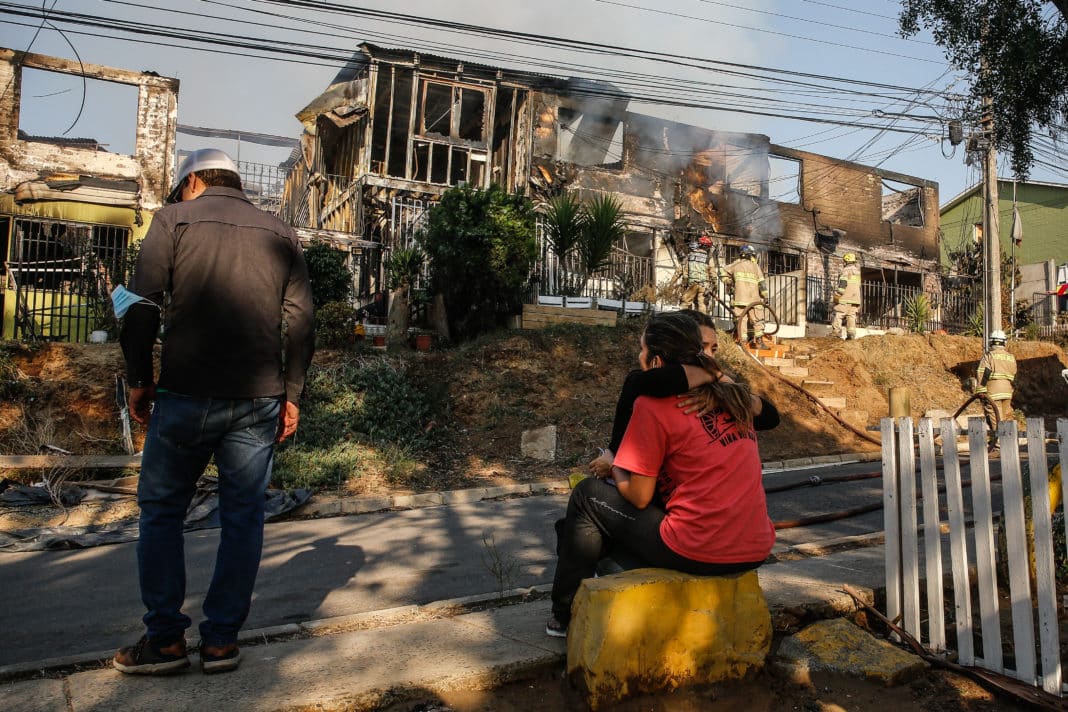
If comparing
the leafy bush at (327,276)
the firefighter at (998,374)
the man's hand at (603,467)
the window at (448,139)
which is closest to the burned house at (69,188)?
the leafy bush at (327,276)

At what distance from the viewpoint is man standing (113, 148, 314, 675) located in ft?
9.51

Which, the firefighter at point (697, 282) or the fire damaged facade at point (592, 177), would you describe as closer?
the firefighter at point (697, 282)

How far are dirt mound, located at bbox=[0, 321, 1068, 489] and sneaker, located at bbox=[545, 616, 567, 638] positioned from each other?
584 cm

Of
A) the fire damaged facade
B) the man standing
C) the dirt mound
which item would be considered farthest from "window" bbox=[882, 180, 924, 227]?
the man standing

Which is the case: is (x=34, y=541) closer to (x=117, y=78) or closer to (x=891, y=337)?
(x=117, y=78)

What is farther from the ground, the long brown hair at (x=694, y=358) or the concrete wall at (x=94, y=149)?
the concrete wall at (x=94, y=149)

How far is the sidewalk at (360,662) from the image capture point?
8.66 ft

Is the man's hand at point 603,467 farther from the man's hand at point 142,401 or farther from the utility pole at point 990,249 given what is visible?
the utility pole at point 990,249

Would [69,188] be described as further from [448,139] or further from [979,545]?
[979,545]

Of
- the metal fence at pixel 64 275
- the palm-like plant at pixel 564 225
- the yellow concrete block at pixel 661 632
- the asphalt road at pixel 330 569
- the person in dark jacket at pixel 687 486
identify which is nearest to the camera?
the yellow concrete block at pixel 661 632

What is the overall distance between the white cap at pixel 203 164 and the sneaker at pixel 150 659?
1752 millimetres

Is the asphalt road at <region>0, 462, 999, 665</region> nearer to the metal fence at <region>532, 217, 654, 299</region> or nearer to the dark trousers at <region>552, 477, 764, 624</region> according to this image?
the dark trousers at <region>552, 477, 764, 624</region>

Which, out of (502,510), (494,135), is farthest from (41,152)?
(502,510)

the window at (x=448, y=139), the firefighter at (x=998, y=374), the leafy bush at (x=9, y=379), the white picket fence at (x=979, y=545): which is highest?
the window at (x=448, y=139)
